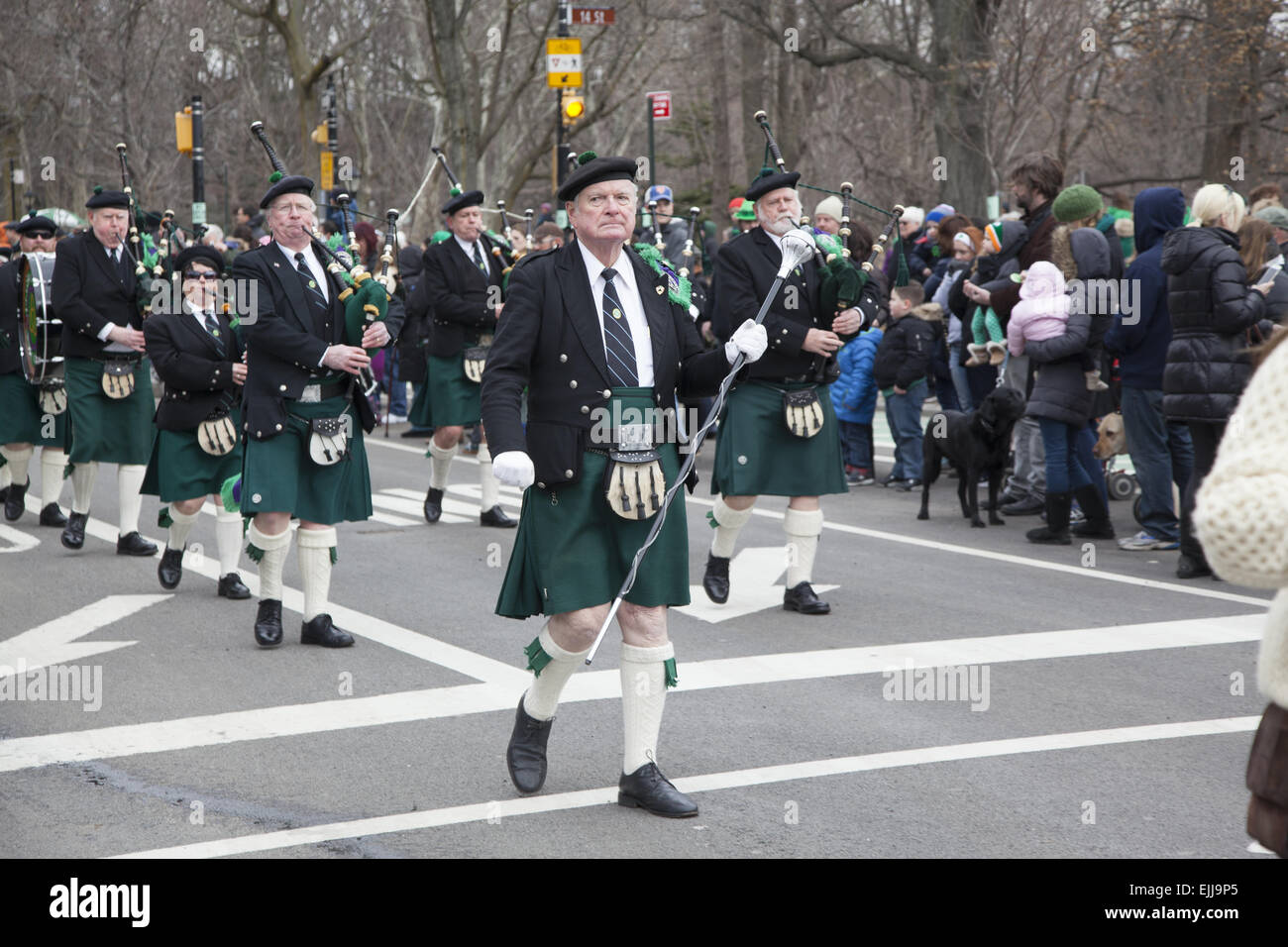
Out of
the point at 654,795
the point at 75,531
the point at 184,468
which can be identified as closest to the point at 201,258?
the point at 184,468

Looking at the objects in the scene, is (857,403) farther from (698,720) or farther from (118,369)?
(698,720)

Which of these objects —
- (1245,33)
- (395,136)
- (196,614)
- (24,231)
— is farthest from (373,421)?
(395,136)

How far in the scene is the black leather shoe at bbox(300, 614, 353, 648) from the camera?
750 centimetres

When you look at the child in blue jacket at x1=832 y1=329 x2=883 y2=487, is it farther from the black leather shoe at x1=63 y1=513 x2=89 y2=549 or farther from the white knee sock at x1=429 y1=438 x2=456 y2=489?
the black leather shoe at x1=63 y1=513 x2=89 y2=549

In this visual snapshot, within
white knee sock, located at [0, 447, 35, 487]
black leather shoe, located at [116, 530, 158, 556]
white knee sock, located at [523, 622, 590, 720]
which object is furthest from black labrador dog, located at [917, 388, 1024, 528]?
white knee sock, located at [0, 447, 35, 487]

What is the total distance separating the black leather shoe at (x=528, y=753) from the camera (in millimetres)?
5254

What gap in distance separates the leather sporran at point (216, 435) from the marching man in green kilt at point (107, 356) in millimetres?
1542

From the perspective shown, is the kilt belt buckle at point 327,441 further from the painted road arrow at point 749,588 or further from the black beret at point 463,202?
the black beret at point 463,202

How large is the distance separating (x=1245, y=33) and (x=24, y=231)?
13.7 meters

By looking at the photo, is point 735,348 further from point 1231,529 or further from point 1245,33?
point 1245,33

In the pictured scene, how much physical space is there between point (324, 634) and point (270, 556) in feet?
1.49

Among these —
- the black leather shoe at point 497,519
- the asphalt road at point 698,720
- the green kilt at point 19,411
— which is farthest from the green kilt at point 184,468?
the green kilt at point 19,411

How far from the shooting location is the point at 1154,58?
19.5m

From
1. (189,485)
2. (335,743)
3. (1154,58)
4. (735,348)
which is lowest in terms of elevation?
(335,743)
